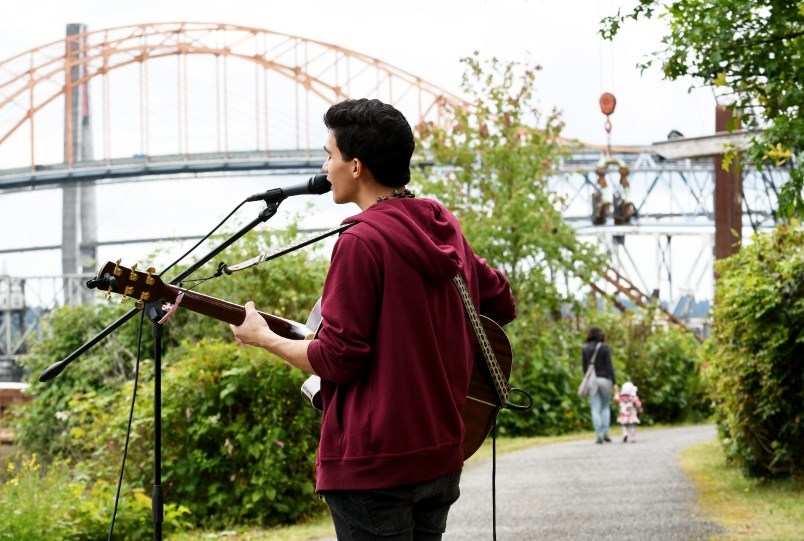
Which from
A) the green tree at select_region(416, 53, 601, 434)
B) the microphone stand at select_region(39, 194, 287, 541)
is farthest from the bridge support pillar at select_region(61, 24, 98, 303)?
the microphone stand at select_region(39, 194, 287, 541)

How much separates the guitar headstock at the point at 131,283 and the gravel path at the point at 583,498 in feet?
16.0

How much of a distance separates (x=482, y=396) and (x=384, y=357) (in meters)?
0.44

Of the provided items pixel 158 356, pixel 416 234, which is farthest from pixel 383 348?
pixel 158 356

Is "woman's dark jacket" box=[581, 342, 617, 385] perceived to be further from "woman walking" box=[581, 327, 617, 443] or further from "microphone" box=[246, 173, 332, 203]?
"microphone" box=[246, 173, 332, 203]

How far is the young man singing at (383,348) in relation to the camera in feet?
8.90

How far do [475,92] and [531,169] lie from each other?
1.55 meters

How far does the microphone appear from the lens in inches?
121

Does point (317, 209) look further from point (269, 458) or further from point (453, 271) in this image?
point (453, 271)

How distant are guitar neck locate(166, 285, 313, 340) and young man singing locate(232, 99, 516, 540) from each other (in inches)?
2.2

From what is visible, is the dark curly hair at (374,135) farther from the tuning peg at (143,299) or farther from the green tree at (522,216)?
the green tree at (522,216)

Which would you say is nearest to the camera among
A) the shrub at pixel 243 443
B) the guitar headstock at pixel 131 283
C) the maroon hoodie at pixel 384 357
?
the maroon hoodie at pixel 384 357

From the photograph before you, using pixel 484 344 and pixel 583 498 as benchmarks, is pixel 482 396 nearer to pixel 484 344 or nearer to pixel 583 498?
pixel 484 344

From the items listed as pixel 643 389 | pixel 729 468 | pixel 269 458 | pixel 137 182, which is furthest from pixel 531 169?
pixel 137 182

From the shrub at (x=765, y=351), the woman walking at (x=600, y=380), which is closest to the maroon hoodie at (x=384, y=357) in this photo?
the shrub at (x=765, y=351)
